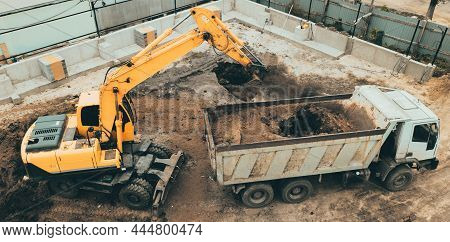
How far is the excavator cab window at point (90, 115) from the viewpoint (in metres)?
10.1

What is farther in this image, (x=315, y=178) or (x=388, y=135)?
(x=315, y=178)

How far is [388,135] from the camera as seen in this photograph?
33.2 feet

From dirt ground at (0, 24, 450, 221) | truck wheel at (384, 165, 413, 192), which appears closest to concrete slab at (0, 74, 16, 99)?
dirt ground at (0, 24, 450, 221)

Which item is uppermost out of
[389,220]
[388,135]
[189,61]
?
[388,135]

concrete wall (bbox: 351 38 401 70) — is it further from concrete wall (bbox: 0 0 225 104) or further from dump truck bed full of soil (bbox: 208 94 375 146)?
concrete wall (bbox: 0 0 225 104)

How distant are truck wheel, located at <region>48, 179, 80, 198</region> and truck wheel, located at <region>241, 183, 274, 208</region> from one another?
4445mm

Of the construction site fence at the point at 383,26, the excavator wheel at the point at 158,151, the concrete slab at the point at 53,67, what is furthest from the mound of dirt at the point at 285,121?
the concrete slab at the point at 53,67

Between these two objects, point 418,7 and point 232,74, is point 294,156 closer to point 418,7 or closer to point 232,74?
point 232,74

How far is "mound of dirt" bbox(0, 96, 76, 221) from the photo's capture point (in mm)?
10328

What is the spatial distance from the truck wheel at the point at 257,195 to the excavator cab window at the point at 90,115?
14.1ft

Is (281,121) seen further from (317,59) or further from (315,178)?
(317,59)

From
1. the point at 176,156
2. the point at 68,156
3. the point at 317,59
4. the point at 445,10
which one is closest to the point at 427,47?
the point at 317,59

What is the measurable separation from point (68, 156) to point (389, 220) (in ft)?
27.5

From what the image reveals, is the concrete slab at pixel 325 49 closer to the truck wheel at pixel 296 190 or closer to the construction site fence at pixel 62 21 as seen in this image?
the construction site fence at pixel 62 21
